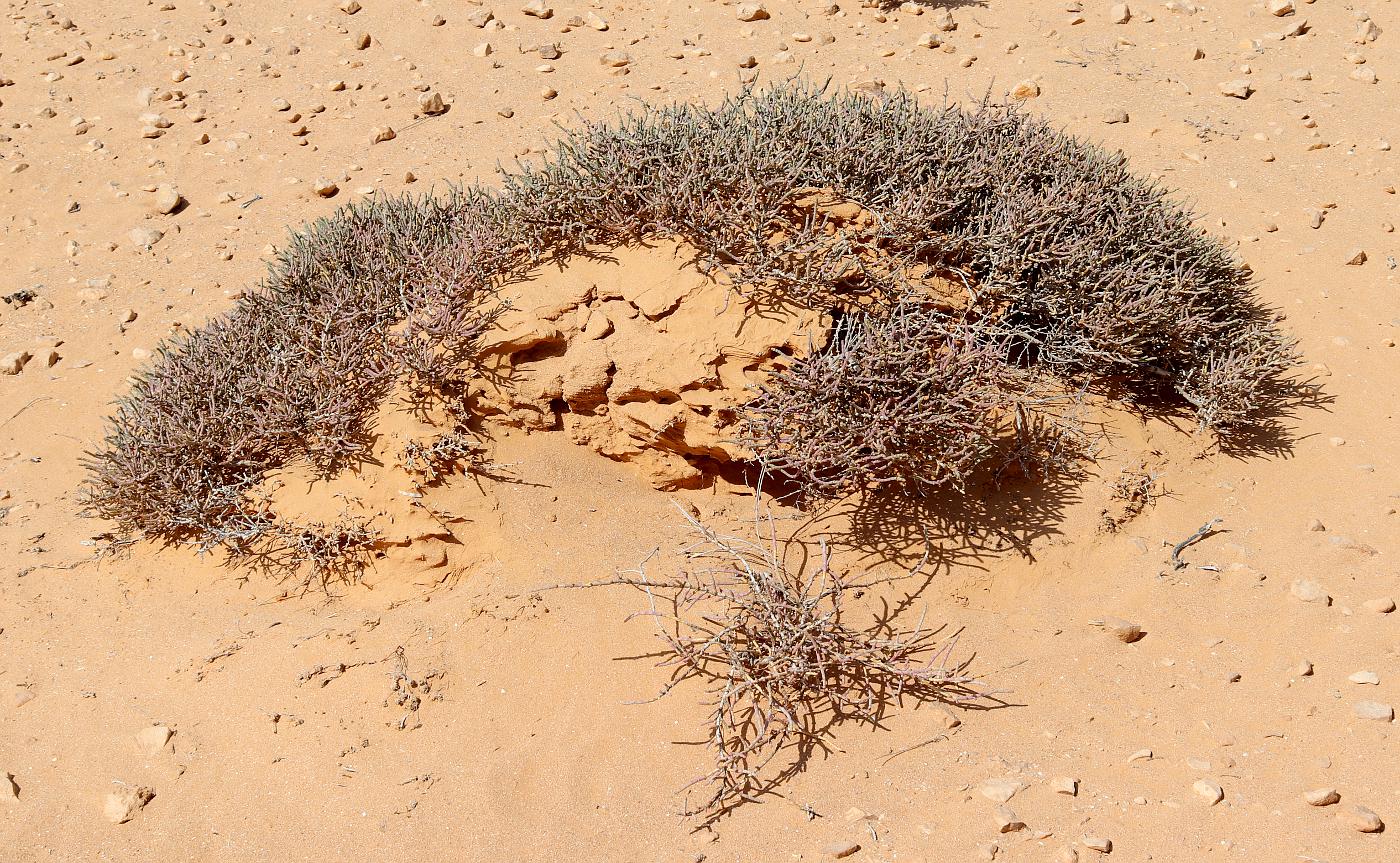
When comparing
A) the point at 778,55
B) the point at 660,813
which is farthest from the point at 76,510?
the point at 778,55

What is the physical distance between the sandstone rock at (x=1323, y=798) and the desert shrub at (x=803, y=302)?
4.39ft

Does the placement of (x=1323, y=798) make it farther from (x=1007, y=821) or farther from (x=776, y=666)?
(x=776, y=666)

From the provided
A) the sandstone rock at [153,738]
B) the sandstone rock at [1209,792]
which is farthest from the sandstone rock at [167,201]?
the sandstone rock at [1209,792]

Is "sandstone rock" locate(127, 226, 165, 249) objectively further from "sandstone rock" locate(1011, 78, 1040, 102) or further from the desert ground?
"sandstone rock" locate(1011, 78, 1040, 102)

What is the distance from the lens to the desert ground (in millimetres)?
2658

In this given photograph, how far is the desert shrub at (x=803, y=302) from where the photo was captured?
3256mm

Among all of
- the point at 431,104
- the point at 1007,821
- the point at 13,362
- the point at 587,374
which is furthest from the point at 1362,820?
the point at 431,104

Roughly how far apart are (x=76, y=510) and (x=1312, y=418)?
526 centimetres

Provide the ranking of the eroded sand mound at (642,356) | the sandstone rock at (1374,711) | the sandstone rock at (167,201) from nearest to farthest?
the sandstone rock at (1374,711) < the eroded sand mound at (642,356) < the sandstone rock at (167,201)

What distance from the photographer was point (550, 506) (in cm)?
351

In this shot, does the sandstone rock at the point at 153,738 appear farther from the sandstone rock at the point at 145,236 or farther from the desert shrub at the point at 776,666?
the sandstone rock at the point at 145,236

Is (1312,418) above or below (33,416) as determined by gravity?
below

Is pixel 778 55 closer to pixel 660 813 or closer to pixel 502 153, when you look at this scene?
pixel 502 153

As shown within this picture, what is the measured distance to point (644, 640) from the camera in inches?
124
